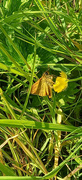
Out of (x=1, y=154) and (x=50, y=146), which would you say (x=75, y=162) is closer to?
(x=50, y=146)

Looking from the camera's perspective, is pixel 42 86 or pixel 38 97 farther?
pixel 38 97

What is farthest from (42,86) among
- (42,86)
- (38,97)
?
(38,97)

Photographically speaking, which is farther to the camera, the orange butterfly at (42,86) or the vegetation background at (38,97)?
the vegetation background at (38,97)

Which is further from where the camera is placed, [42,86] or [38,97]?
[38,97]

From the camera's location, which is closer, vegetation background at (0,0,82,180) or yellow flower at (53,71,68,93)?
yellow flower at (53,71,68,93)

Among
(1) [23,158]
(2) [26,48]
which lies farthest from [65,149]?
(2) [26,48]

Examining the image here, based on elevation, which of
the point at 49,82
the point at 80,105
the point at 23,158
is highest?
the point at 49,82

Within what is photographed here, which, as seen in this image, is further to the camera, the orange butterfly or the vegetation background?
the vegetation background

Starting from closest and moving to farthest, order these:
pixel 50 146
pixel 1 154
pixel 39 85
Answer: pixel 39 85 < pixel 1 154 < pixel 50 146

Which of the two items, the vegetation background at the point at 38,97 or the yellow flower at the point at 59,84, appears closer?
the yellow flower at the point at 59,84

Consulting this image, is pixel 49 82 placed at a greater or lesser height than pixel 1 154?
greater

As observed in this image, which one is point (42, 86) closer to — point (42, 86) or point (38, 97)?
point (42, 86)
